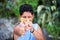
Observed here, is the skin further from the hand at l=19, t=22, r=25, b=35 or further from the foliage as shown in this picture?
the foliage

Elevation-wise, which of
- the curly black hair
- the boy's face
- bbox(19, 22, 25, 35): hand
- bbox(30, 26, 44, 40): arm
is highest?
the curly black hair

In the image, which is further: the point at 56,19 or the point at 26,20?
the point at 56,19

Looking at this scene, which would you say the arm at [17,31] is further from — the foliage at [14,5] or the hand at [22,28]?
the foliage at [14,5]

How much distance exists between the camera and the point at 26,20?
175 cm

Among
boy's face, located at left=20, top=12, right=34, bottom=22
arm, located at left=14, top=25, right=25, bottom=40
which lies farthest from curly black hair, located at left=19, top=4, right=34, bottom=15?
arm, located at left=14, top=25, right=25, bottom=40

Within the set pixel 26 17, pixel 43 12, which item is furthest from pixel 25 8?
pixel 43 12

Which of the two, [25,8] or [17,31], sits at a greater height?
[25,8]

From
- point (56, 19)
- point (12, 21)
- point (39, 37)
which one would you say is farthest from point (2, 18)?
point (56, 19)

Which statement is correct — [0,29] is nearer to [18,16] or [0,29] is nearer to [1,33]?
[1,33]

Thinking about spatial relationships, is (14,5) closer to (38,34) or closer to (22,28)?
(22,28)

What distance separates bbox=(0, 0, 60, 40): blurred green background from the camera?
1852 millimetres

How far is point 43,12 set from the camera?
1895 millimetres

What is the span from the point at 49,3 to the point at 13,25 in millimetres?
410

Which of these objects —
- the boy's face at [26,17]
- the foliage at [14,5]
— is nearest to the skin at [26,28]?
the boy's face at [26,17]
